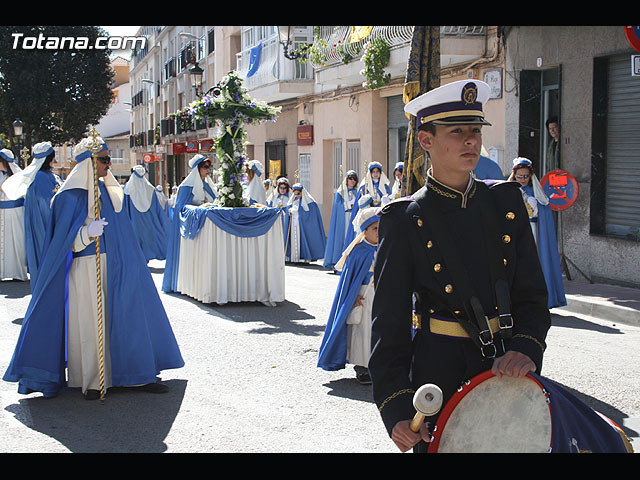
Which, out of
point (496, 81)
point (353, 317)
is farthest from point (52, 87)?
point (353, 317)

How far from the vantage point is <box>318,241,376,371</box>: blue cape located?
6.78m

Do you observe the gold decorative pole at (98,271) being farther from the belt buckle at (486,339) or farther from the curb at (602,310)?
the curb at (602,310)

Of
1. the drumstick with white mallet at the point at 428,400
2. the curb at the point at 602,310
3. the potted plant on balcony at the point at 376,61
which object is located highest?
the potted plant on balcony at the point at 376,61

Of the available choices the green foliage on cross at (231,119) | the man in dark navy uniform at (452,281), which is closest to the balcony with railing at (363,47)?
the green foliage on cross at (231,119)

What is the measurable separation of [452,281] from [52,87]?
39.9m

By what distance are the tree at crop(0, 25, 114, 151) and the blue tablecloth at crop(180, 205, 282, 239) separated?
2820 centimetres

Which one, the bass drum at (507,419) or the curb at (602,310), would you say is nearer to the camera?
the bass drum at (507,419)

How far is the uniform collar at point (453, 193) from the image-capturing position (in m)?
2.90

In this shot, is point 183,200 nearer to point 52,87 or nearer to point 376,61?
point 376,61

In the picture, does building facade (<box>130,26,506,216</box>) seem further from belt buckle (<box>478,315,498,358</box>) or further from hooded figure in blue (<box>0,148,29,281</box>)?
belt buckle (<box>478,315,498,358</box>)

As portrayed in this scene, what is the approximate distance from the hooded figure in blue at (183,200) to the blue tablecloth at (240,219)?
3.32 feet

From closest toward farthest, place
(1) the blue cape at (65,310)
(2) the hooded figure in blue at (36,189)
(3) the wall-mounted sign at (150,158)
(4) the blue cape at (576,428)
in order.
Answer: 1. (4) the blue cape at (576,428)
2. (1) the blue cape at (65,310)
3. (2) the hooded figure in blue at (36,189)
4. (3) the wall-mounted sign at (150,158)

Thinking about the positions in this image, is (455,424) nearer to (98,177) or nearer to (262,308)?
(98,177)

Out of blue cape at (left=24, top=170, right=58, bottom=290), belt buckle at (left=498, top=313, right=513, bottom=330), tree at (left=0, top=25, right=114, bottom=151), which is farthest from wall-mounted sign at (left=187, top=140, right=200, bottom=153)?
belt buckle at (left=498, top=313, right=513, bottom=330)
